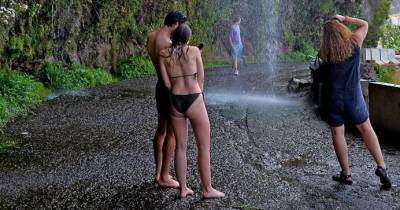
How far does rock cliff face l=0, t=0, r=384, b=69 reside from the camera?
41.5 ft

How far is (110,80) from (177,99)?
34.9ft

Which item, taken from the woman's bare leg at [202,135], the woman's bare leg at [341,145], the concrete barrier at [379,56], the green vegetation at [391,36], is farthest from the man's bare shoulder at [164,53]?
the green vegetation at [391,36]

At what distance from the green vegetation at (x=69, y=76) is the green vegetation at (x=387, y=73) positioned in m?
7.10

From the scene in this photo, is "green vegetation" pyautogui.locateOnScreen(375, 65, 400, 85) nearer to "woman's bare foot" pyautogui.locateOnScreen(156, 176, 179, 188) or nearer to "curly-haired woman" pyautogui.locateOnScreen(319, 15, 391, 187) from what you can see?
"curly-haired woman" pyautogui.locateOnScreen(319, 15, 391, 187)

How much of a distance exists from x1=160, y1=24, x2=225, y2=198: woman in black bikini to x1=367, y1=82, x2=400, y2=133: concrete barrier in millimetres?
4119

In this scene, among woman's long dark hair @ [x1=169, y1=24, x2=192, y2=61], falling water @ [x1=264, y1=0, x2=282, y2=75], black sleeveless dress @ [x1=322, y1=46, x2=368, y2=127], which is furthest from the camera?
falling water @ [x1=264, y1=0, x2=282, y2=75]

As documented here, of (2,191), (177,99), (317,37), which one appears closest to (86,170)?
(2,191)

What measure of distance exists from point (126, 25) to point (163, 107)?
40.0ft

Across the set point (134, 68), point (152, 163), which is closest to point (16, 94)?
point (152, 163)

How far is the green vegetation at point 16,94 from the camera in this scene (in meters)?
9.72

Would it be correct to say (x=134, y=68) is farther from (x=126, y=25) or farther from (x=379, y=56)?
(x=379, y=56)

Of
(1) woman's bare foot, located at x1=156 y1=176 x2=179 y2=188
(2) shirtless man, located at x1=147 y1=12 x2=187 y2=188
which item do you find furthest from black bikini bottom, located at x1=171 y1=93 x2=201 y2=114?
(1) woman's bare foot, located at x1=156 y1=176 x2=179 y2=188

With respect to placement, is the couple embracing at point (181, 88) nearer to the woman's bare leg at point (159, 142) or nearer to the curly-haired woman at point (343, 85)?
the woman's bare leg at point (159, 142)

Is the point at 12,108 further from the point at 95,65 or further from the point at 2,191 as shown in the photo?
the point at 95,65
